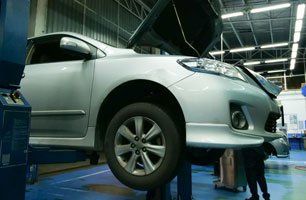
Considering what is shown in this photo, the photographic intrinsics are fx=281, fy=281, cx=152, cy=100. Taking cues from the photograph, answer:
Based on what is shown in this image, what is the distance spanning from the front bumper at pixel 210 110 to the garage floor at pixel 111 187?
3229 millimetres

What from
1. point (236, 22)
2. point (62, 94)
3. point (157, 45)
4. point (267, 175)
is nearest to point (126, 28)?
point (236, 22)

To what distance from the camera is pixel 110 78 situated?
2.19 metres

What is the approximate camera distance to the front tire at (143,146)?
189 cm

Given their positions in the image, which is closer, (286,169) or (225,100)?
(225,100)

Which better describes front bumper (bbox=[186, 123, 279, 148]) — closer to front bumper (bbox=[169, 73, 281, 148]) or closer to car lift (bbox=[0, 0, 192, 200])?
front bumper (bbox=[169, 73, 281, 148])

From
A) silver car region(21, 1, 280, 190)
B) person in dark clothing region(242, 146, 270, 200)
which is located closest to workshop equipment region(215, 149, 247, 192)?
person in dark clothing region(242, 146, 270, 200)

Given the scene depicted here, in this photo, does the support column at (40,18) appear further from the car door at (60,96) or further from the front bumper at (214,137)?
the front bumper at (214,137)

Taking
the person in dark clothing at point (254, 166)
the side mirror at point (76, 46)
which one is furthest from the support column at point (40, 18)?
the person in dark clothing at point (254, 166)

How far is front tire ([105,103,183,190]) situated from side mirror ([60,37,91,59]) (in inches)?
24.7

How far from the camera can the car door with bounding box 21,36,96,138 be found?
228cm

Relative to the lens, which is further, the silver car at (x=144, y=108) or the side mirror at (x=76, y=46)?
the side mirror at (x=76, y=46)

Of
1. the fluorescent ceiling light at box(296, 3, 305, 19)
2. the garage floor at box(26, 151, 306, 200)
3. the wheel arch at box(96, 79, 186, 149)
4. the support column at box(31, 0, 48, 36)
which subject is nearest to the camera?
the wheel arch at box(96, 79, 186, 149)

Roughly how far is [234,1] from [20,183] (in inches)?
385

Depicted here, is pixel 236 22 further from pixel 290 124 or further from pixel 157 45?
pixel 157 45
